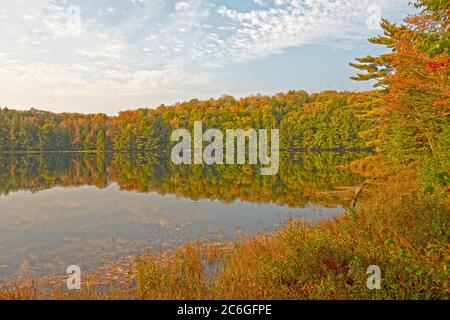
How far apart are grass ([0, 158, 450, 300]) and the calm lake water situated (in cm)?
282

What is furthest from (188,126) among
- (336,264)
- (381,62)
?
(336,264)

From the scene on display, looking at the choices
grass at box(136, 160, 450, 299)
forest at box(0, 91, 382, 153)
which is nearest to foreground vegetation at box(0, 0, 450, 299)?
grass at box(136, 160, 450, 299)

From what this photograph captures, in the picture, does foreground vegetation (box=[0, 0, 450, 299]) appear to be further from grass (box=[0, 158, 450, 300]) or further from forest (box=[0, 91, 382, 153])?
forest (box=[0, 91, 382, 153])

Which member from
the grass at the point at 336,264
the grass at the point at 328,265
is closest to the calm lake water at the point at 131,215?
the grass at the point at 328,265

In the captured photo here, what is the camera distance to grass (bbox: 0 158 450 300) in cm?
599

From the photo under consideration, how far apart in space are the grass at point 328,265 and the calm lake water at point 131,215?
2818mm

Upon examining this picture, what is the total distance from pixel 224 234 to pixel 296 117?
8814cm

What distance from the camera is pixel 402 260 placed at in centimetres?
677

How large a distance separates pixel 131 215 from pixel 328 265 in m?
14.3

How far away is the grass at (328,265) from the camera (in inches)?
236

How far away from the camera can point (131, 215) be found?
19.4 m

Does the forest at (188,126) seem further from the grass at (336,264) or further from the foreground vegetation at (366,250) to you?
the grass at (336,264)
